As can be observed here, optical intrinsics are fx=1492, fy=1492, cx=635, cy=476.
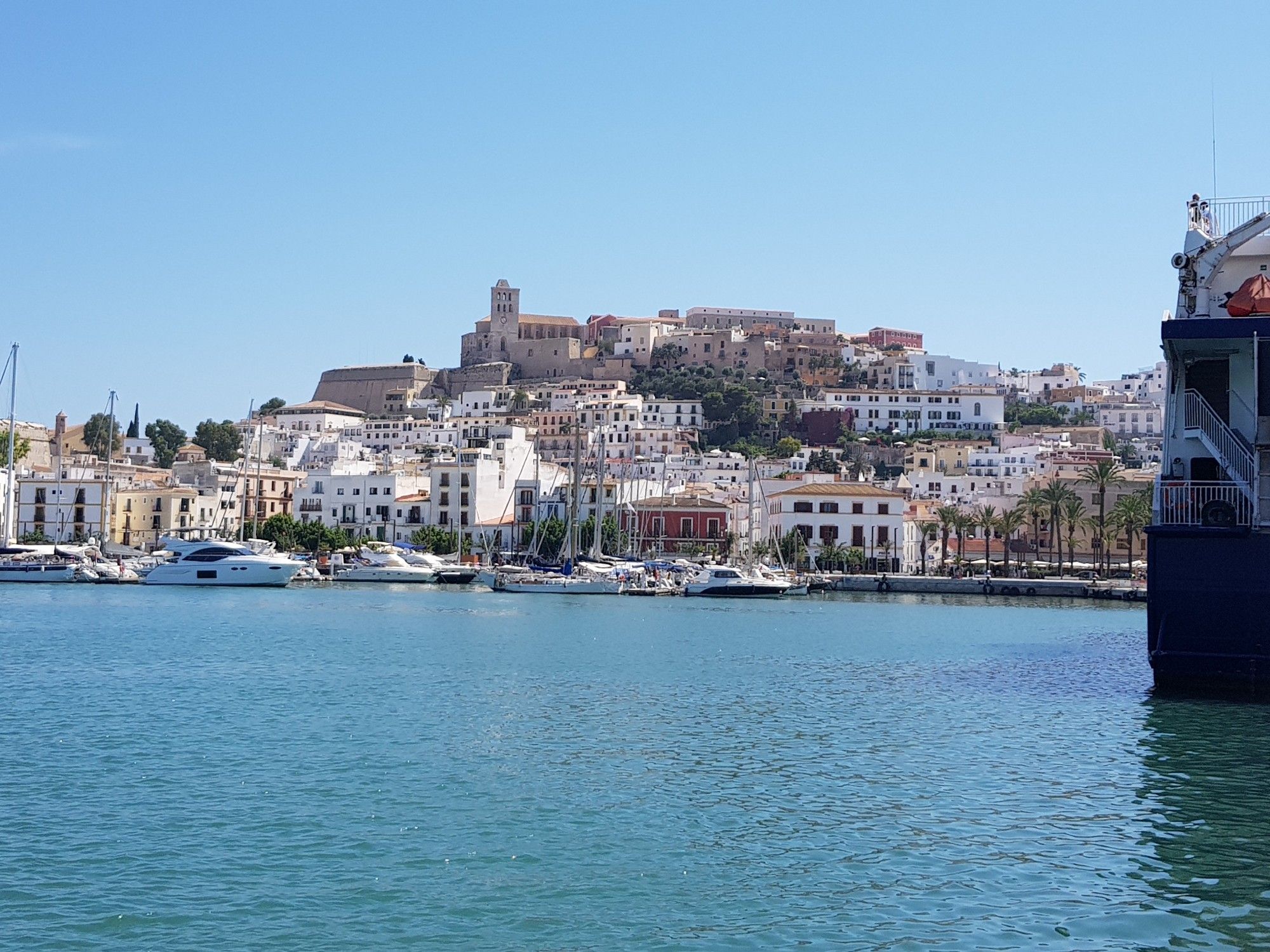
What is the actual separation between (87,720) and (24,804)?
7.63 metres

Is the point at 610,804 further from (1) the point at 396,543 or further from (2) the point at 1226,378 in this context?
(1) the point at 396,543

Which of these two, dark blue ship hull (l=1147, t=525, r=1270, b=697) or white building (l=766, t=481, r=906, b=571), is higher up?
white building (l=766, t=481, r=906, b=571)

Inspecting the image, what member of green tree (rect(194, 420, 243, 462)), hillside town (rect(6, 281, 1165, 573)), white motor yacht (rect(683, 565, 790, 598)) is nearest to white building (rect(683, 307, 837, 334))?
hillside town (rect(6, 281, 1165, 573))

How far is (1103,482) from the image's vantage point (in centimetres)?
8356

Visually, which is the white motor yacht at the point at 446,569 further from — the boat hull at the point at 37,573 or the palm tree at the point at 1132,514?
the palm tree at the point at 1132,514

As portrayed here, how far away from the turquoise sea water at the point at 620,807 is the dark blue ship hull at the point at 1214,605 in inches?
29.5

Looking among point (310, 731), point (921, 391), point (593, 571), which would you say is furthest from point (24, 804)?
point (921, 391)

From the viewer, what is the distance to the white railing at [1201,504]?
2438 cm

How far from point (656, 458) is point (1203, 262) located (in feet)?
369

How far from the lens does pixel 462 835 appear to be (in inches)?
659

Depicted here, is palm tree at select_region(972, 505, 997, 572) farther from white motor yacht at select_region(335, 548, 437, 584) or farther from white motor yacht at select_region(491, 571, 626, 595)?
white motor yacht at select_region(335, 548, 437, 584)

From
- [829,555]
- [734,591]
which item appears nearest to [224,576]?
[734,591]

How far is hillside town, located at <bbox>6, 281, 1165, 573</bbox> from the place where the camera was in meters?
93.7

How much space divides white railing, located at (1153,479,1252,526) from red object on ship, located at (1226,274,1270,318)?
3048mm
